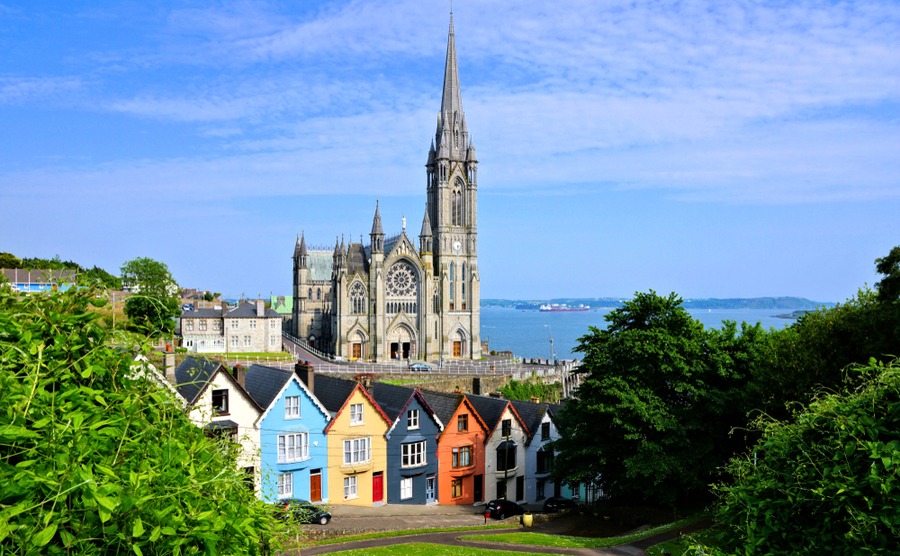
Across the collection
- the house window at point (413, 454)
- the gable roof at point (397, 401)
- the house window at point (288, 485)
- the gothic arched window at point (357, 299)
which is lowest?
the house window at point (288, 485)

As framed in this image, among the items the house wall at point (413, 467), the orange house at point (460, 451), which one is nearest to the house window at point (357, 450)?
the house wall at point (413, 467)

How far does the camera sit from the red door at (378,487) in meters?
38.8

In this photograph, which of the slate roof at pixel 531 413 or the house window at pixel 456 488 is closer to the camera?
the house window at pixel 456 488

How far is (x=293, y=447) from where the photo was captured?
36.0 meters

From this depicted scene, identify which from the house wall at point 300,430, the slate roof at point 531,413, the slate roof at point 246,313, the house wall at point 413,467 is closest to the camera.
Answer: the house wall at point 300,430

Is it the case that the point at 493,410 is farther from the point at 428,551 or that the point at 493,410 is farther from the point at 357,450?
the point at 428,551

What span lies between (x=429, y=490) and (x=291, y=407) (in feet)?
33.4

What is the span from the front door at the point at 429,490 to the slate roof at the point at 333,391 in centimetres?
705

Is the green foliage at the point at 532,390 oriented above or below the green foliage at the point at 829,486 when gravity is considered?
below

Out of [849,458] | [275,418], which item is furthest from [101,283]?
[275,418]

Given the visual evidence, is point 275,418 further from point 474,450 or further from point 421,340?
point 421,340

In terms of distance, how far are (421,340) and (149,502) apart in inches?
3885

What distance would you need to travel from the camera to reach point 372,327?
10031 cm

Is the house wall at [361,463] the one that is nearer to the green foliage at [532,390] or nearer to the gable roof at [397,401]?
the gable roof at [397,401]
